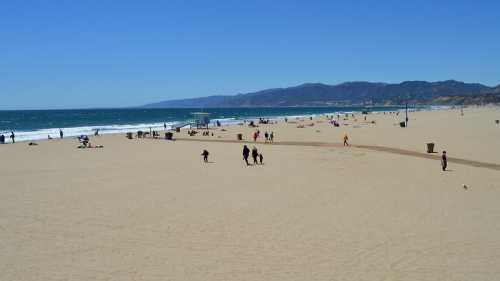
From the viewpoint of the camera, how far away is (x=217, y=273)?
845cm

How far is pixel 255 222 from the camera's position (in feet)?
38.9

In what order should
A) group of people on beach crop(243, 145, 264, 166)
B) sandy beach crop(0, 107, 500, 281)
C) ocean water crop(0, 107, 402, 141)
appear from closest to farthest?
sandy beach crop(0, 107, 500, 281), group of people on beach crop(243, 145, 264, 166), ocean water crop(0, 107, 402, 141)

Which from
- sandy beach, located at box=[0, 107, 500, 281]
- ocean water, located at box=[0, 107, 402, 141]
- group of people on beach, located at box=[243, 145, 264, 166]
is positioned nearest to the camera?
sandy beach, located at box=[0, 107, 500, 281]

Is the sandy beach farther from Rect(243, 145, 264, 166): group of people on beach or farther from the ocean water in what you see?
the ocean water

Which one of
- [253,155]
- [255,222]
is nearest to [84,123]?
[253,155]

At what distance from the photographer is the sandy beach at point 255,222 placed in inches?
342

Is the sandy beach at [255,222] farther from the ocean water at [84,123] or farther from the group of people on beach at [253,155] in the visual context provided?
the ocean water at [84,123]

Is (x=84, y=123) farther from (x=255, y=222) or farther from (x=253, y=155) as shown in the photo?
(x=255, y=222)

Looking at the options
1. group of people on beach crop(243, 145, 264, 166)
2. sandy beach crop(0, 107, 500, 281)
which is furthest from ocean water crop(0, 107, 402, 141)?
sandy beach crop(0, 107, 500, 281)

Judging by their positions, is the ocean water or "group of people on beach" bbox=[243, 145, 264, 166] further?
the ocean water

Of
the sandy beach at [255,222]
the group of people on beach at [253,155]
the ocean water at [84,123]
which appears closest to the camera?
the sandy beach at [255,222]

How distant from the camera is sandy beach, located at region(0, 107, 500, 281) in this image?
28.5ft

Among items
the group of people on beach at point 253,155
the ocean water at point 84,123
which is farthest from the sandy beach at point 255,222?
the ocean water at point 84,123

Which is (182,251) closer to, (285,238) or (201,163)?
(285,238)
